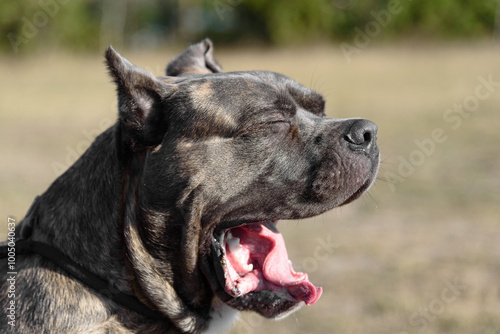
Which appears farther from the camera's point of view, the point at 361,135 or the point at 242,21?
the point at 242,21

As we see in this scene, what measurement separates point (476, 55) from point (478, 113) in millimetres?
10535

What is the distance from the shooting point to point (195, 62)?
3.79 meters

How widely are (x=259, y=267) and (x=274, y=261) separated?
84 mm

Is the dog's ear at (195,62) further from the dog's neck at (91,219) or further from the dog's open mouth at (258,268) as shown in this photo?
the dog's open mouth at (258,268)

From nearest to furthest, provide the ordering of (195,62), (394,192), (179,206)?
1. (179,206)
2. (195,62)
3. (394,192)

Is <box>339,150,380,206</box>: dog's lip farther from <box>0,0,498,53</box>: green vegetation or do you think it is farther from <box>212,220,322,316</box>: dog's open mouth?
<box>0,0,498,53</box>: green vegetation

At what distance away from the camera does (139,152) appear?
9.52 feet

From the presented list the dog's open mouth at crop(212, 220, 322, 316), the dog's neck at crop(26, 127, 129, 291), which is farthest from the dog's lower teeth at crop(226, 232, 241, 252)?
the dog's neck at crop(26, 127, 129, 291)

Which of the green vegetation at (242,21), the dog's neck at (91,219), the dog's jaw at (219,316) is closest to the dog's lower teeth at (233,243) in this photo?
the dog's jaw at (219,316)

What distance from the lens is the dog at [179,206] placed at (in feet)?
9.29

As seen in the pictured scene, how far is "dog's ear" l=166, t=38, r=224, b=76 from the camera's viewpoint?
147 inches

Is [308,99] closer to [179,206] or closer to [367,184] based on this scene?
[367,184]

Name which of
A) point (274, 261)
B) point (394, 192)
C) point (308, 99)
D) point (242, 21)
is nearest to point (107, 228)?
point (274, 261)

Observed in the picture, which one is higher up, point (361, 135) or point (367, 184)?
point (361, 135)
